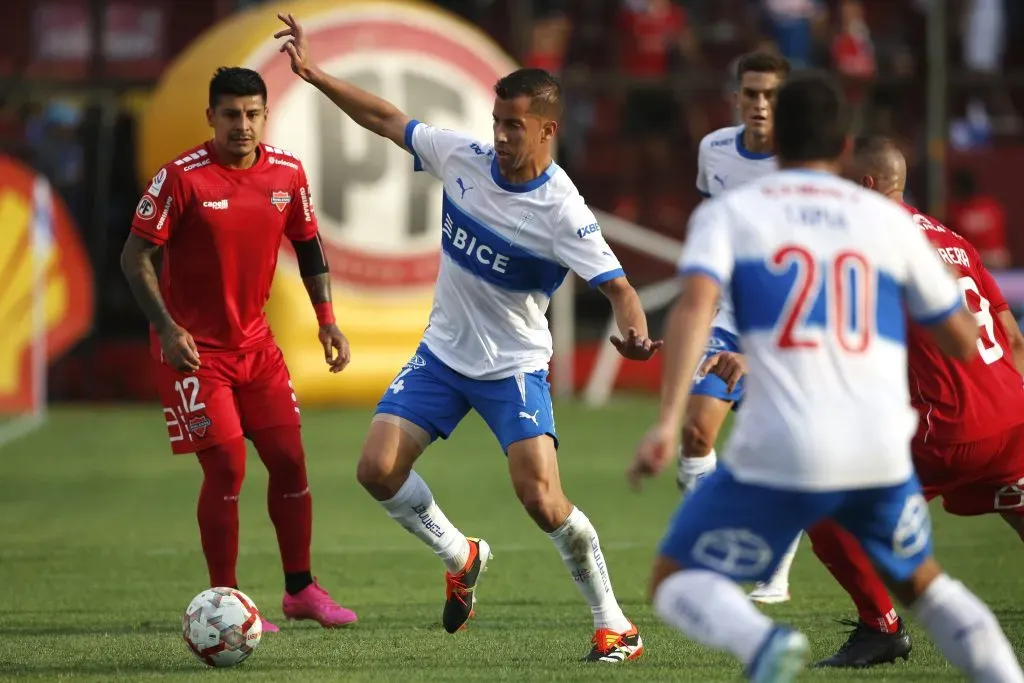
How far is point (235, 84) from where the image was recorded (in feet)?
24.6

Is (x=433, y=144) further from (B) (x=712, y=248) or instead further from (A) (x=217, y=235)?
(B) (x=712, y=248)

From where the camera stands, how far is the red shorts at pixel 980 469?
22.4 ft

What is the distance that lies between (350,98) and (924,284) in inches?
130

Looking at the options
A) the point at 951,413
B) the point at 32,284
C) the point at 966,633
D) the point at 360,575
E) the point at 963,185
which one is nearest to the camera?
the point at 966,633

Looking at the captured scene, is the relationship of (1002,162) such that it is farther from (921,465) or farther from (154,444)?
(921,465)

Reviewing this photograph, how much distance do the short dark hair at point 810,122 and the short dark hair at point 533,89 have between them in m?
2.05

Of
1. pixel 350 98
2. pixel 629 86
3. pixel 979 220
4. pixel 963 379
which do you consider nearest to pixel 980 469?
pixel 963 379

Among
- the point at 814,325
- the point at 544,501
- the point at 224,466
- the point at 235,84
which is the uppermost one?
the point at 814,325

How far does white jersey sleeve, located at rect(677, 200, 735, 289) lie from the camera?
4.71m

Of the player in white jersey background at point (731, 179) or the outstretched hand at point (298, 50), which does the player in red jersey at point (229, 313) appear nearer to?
the outstretched hand at point (298, 50)

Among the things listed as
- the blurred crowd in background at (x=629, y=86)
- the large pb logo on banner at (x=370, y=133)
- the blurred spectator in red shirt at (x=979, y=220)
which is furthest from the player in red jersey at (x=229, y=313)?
the blurred spectator in red shirt at (x=979, y=220)

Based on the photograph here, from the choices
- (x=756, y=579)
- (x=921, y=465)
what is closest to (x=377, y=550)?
(x=921, y=465)

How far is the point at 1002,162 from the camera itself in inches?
857

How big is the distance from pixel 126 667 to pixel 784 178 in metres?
3.45
